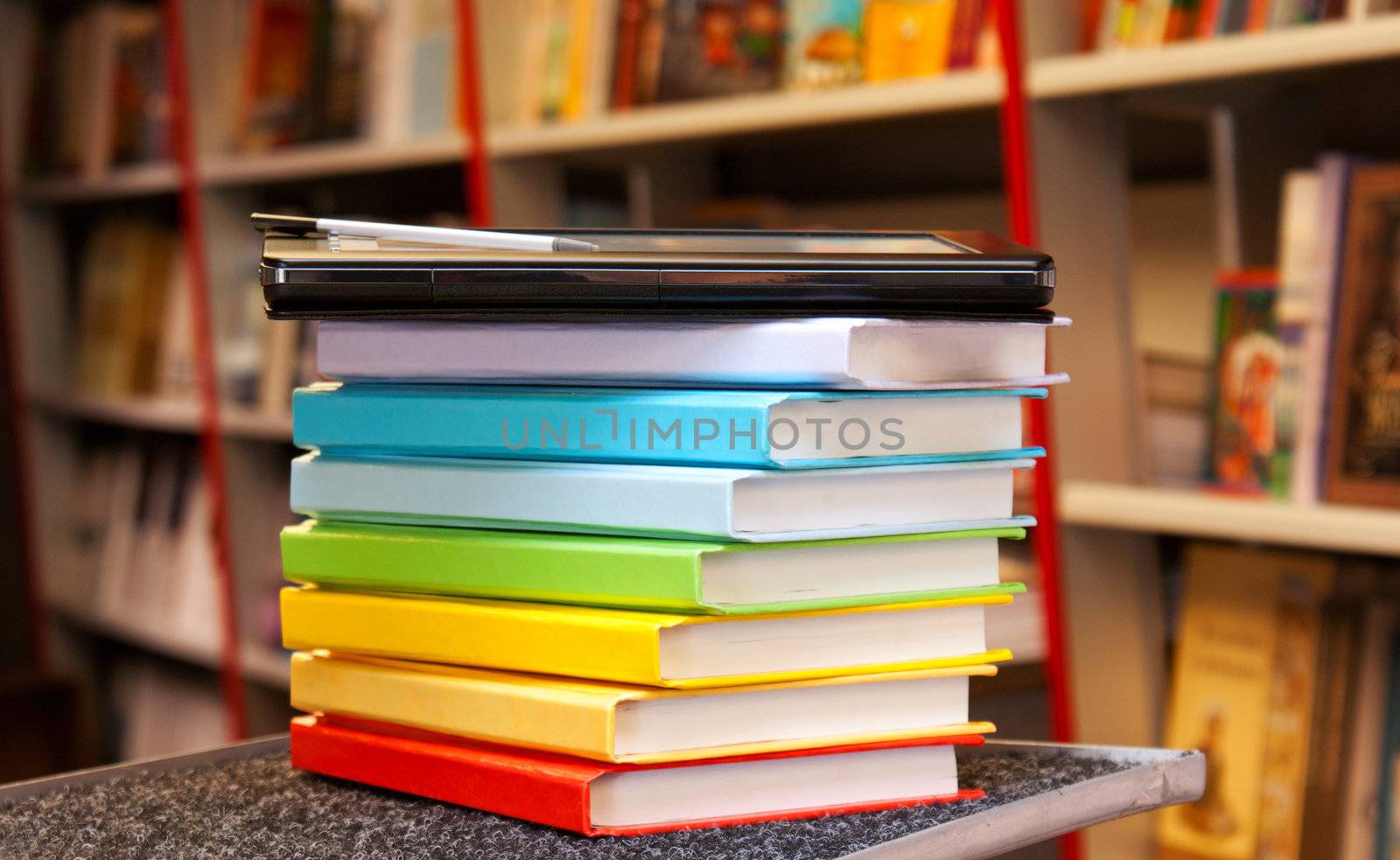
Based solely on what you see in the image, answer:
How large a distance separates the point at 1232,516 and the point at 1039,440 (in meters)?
0.20

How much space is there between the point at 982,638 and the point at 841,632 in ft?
0.21

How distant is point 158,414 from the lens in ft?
8.65

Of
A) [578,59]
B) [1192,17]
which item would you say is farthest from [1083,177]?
[578,59]

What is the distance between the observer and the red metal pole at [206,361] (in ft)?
8.25

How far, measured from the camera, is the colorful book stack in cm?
54

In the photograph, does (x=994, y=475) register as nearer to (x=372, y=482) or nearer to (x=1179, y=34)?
(x=372, y=482)

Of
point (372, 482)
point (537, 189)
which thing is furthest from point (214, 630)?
point (372, 482)

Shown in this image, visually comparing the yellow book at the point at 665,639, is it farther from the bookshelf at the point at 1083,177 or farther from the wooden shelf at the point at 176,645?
the wooden shelf at the point at 176,645

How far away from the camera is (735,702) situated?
551 millimetres

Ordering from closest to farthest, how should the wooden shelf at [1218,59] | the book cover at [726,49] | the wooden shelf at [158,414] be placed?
the wooden shelf at [1218,59] → the book cover at [726,49] → the wooden shelf at [158,414]

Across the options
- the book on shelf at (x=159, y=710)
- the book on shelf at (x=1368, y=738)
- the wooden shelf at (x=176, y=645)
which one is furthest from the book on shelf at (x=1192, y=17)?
the book on shelf at (x=159, y=710)

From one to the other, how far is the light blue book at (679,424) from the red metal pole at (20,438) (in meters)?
2.70

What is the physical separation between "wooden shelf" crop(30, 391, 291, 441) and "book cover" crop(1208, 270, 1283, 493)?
4.81 feet

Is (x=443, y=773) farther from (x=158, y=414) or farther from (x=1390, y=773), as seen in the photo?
Answer: (x=158, y=414)
